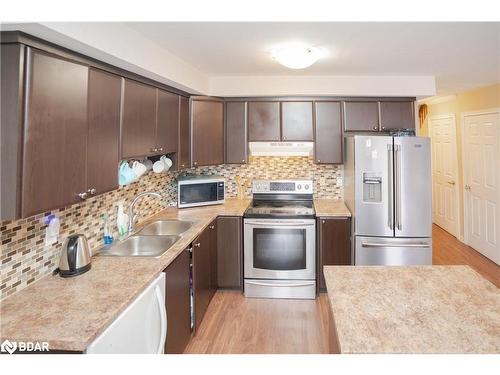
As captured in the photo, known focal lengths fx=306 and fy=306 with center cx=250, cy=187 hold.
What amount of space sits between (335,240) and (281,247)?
1.81 ft

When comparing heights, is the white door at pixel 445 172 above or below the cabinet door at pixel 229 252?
above

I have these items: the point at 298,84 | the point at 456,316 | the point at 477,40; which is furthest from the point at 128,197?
the point at 477,40

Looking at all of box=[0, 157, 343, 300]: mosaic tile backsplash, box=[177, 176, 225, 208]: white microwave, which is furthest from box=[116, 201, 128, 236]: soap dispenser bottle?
box=[177, 176, 225, 208]: white microwave

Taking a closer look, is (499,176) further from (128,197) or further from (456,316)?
(128,197)

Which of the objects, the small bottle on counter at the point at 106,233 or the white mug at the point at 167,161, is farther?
the white mug at the point at 167,161

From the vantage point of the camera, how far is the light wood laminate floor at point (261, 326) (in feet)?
7.70

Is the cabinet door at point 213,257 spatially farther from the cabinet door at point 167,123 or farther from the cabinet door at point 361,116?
the cabinet door at point 361,116

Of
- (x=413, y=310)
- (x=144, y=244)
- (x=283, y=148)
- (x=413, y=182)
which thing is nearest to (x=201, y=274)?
(x=144, y=244)

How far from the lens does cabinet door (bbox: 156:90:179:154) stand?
2.49m

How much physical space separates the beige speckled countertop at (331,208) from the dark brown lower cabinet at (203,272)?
1.12 metres

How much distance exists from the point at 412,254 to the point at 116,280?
2652 mm

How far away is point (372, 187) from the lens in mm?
3002

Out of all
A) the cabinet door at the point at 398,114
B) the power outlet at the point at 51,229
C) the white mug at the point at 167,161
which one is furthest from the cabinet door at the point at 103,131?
the cabinet door at the point at 398,114

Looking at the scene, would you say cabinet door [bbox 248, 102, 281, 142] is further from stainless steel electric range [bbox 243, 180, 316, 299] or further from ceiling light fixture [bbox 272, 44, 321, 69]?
ceiling light fixture [bbox 272, 44, 321, 69]
